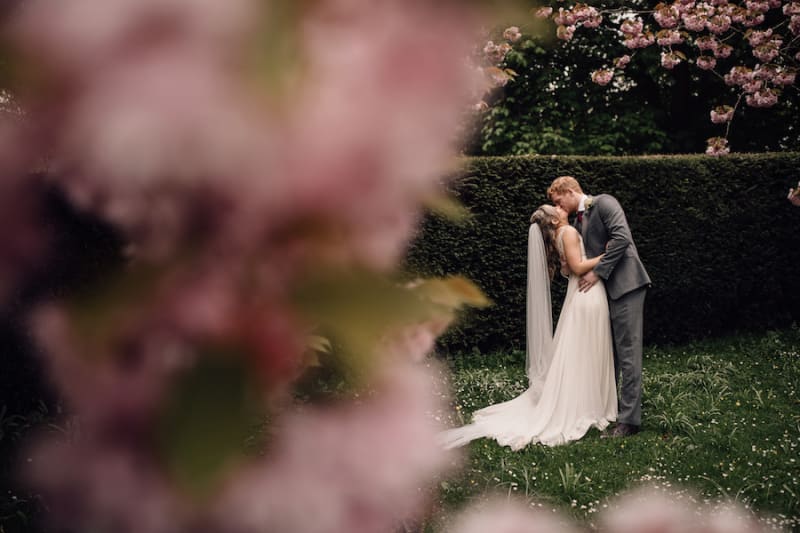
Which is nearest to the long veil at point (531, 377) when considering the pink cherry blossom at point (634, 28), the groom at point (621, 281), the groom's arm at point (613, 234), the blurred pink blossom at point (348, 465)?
the groom at point (621, 281)

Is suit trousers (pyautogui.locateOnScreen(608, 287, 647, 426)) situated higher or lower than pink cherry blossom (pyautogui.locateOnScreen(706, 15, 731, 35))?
lower

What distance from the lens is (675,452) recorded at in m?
4.26

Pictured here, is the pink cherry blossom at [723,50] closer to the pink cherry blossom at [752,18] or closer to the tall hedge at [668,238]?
the pink cherry blossom at [752,18]

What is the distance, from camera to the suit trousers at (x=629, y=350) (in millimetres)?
4656

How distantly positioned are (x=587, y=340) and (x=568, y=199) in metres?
1.13

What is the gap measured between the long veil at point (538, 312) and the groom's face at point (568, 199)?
19.9 inches

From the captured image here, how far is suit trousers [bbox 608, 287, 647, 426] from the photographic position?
4.66m

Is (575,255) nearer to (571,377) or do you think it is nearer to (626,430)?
(571,377)

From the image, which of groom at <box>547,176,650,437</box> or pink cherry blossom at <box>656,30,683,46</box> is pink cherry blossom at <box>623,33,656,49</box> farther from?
groom at <box>547,176,650,437</box>

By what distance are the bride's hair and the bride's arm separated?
208 mm

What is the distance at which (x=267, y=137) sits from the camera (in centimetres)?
31

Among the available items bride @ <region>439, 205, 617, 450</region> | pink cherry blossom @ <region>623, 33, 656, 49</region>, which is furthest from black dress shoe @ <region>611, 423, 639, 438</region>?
pink cherry blossom @ <region>623, 33, 656, 49</region>

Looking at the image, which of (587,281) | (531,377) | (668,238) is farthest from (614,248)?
(668,238)

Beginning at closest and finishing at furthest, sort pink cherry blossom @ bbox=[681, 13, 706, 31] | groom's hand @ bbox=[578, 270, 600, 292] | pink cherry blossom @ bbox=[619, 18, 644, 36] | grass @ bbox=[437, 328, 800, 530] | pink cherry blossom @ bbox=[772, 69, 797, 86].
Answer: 1. grass @ bbox=[437, 328, 800, 530]
2. groom's hand @ bbox=[578, 270, 600, 292]
3. pink cherry blossom @ bbox=[772, 69, 797, 86]
4. pink cherry blossom @ bbox=[681, 13, 706, 31]
5. pink cherry blossom @ bbox=[619, 18, 644, 36]
